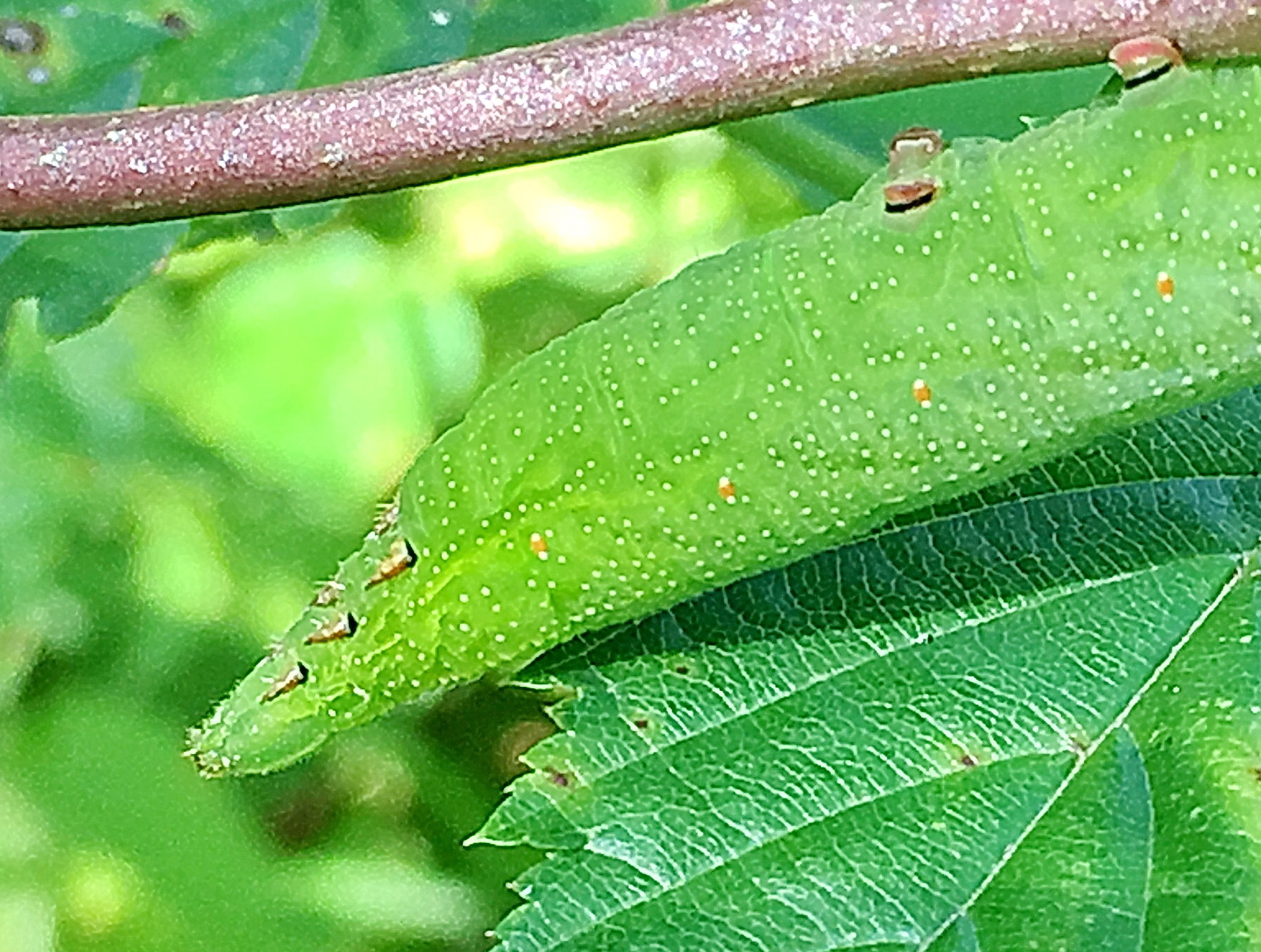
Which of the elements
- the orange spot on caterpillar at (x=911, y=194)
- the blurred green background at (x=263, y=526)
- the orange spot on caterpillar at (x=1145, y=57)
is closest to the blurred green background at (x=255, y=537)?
the blurred green background at (x=263, y=526)

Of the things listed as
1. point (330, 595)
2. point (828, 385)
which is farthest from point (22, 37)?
point (828, 385)

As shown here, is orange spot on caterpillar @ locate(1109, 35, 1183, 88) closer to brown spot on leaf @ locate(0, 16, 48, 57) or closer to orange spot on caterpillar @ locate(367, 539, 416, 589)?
orange spot on caterpillar @ locate(367, 539, 416, 589)

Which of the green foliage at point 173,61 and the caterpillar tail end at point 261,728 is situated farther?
the green foliage at point 173,61

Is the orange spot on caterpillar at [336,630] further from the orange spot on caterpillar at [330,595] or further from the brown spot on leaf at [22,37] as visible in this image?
the brown spot on leaf at [22,37]

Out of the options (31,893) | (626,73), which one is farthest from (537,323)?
(626,73)

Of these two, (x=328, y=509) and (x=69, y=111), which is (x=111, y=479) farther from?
(x=69, y=111)

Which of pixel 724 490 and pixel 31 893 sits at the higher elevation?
pixel 724 490
